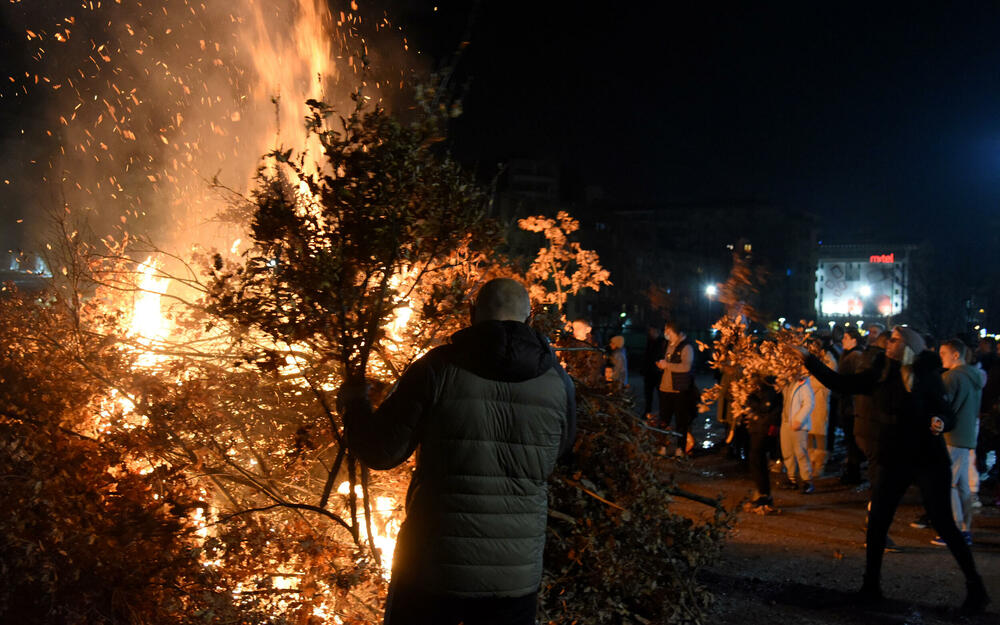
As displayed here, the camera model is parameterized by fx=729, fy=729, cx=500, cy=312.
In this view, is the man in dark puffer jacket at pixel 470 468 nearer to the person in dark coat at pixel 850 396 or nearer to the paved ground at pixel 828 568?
the paved ground at pixel 828 568

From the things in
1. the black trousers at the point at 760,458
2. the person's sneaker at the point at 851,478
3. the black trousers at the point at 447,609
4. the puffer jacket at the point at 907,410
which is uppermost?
the puffer jacket at the point at 907,410

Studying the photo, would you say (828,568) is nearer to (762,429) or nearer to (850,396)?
(762,429)

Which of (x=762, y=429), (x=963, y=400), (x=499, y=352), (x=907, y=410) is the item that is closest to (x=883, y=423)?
(x=907, y=410)

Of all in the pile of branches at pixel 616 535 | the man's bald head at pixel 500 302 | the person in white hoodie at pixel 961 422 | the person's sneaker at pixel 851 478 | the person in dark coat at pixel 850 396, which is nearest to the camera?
the man's bald head at pixel 500 302

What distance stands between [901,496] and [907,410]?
66cm

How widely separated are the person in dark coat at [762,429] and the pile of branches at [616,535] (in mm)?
3649

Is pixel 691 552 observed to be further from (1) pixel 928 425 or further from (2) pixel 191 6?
(2) pixel 191 6

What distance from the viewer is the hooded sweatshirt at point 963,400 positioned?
24.3ft

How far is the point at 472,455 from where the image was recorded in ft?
8.87

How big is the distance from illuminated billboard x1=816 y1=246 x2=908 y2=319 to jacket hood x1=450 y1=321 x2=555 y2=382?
90.4 m

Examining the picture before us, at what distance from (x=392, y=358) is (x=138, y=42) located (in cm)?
971

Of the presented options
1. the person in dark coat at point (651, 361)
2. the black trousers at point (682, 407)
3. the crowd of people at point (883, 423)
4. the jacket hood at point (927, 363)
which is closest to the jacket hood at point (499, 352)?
the crowd of people at point (883, 423)

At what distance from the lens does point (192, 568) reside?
3836 millimetres

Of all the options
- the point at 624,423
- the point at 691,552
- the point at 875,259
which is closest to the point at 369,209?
the point at 624,423
